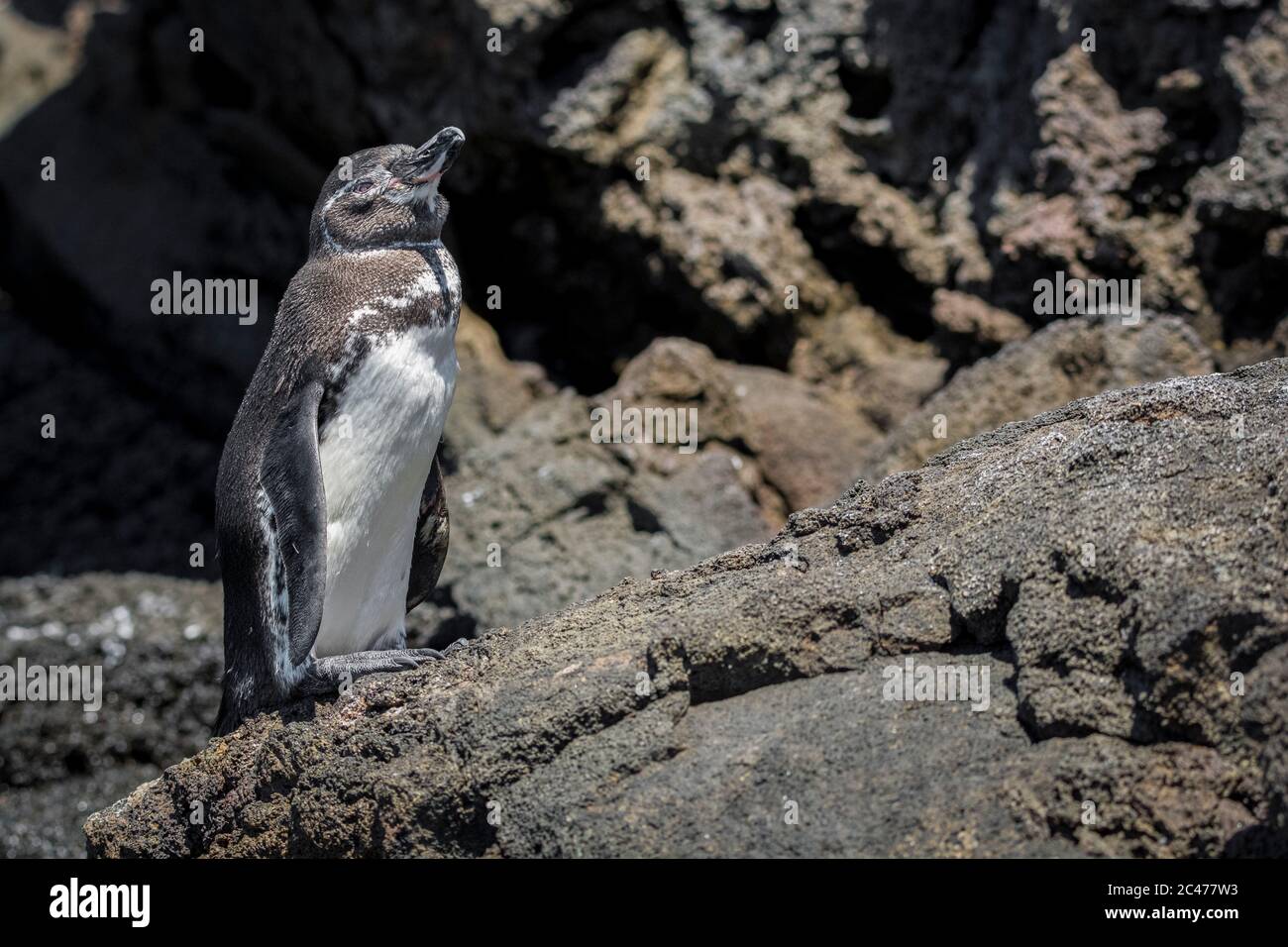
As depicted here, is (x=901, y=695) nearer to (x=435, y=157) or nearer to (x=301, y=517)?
(x=301, y=517)

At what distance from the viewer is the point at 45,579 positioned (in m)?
8.62

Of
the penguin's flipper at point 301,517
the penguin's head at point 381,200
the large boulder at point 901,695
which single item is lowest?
the large boulder at point 901,695

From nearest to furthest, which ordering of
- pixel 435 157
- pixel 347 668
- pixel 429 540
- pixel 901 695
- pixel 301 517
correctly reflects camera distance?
pixel 901 695 < pixel 347 668 < pixel 301 517 < pixel 435 157 < pixel 429 540

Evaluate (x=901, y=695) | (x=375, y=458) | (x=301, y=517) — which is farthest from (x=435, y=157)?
(x=901, y=695)

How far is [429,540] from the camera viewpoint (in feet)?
17.0

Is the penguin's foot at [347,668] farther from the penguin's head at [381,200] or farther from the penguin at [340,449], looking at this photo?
the penguin's head at [381,200]

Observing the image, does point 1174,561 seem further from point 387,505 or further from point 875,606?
point 387,505

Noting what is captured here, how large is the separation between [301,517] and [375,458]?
11.7 inches

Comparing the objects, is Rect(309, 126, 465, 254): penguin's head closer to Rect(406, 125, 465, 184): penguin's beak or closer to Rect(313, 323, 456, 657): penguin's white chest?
Rect(406, 125, 465, 184): penguin's beak

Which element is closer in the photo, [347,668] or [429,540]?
[347,668]

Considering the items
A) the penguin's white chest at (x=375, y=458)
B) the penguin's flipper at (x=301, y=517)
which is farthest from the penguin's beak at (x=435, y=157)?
the penguin's flipper at (x=301, y=517)

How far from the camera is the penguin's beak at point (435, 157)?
470 cm

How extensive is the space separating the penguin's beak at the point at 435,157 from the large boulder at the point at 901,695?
63.1 inches
